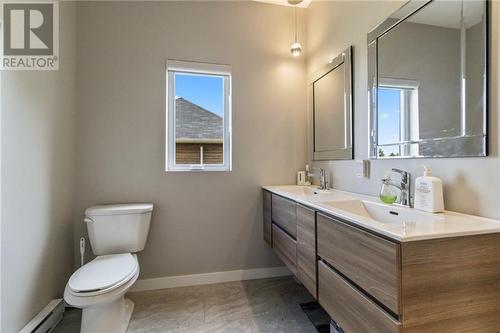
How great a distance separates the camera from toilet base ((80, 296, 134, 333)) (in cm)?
159

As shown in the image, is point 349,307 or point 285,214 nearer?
point 349,307

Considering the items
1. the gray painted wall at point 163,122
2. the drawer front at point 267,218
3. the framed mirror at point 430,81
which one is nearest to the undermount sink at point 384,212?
the framed mirror at point 430,81

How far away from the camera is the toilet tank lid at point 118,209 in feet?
6.38

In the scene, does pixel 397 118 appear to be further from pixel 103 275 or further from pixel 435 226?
pixel 103 275

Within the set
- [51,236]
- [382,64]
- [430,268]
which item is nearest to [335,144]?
[382,64]

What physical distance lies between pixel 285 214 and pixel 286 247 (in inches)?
9.2

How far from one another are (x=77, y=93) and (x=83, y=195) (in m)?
0.84

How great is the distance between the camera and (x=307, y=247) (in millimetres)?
1499

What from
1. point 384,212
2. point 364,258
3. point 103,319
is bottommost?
point 103,319

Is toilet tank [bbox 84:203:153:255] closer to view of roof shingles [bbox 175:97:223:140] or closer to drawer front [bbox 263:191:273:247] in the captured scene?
view of roof shingles [bbox 175:97:223:140]

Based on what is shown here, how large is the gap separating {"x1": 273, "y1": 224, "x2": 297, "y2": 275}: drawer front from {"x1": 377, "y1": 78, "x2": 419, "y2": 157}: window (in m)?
0.81

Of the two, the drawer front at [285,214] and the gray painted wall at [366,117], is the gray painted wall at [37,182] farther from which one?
the gray painted wall at [366,117]

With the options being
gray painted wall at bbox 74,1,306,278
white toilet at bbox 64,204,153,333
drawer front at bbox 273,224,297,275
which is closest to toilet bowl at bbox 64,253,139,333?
white toilet at bbox 64,204,153,333

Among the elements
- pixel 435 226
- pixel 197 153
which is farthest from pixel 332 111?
pixel 435 226
